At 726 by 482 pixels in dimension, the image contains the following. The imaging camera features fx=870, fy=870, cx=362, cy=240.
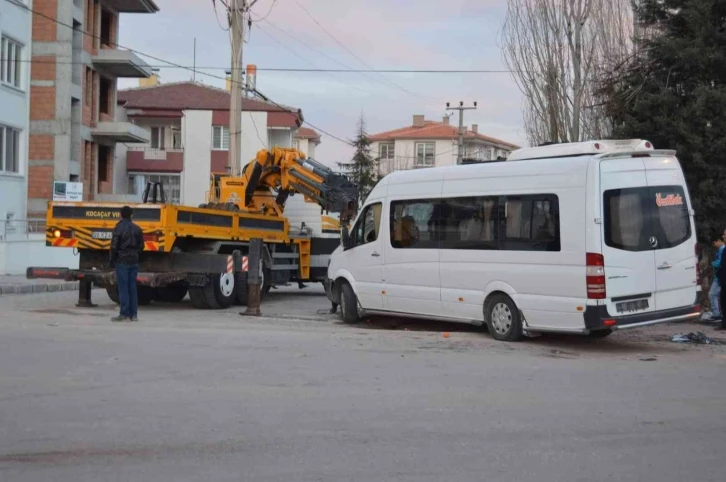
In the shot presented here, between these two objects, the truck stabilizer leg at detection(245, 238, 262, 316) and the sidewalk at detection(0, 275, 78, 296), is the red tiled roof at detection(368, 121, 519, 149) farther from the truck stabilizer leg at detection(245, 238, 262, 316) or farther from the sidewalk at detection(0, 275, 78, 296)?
the truck stabilizer leg at detection(245, 238, 262, 316)

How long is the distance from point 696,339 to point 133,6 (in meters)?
35.1

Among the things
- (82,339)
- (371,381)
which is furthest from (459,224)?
(82,339)

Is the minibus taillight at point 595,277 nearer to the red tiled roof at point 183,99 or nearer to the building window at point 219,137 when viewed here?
the red tiled roof at point 183,99

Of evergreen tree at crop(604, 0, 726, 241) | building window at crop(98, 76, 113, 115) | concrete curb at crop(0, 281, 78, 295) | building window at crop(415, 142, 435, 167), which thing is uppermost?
building window at crop(415, 142, 435, 167)

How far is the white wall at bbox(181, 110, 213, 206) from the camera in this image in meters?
48.7

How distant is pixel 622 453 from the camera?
6457 mm

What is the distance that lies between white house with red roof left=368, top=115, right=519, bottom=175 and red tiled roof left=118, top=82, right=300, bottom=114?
30226mm

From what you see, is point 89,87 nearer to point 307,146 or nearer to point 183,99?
point 183,99

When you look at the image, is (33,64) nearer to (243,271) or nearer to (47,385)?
(243,271)

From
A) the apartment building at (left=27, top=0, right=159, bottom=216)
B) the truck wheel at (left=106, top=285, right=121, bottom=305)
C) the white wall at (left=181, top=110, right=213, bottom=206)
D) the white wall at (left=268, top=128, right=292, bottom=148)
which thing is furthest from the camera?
the white wall at (left=268, top=128, right=292, bottom=148)

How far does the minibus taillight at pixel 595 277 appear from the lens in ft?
36.5

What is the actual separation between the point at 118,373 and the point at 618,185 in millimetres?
6661

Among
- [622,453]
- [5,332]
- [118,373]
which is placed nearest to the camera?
[622,453]

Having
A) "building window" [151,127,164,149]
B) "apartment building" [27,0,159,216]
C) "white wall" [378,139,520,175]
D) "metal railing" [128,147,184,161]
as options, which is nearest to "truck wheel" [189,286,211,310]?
"apartment building" [27,0,159,216]
